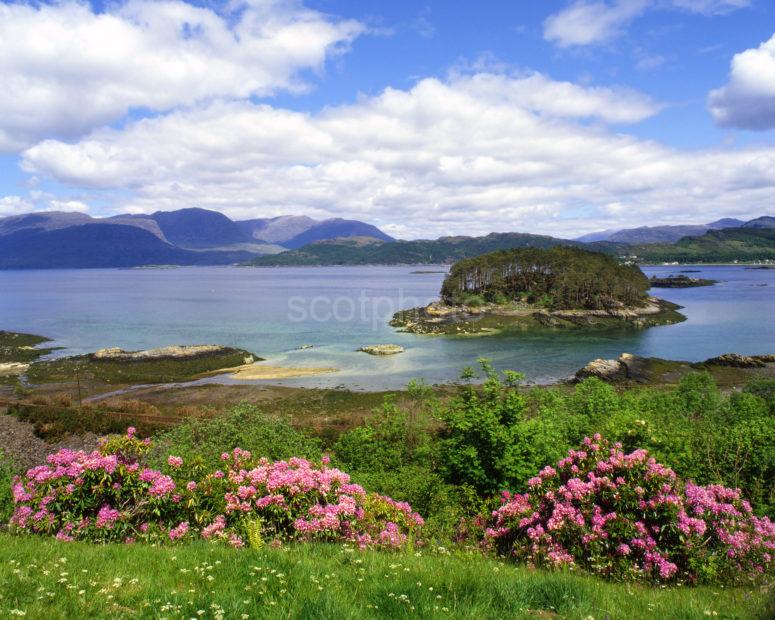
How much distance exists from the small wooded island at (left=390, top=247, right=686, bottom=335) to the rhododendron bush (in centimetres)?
8538

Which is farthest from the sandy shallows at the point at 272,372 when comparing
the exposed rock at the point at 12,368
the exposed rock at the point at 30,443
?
the exposed rock at the point at 12,368

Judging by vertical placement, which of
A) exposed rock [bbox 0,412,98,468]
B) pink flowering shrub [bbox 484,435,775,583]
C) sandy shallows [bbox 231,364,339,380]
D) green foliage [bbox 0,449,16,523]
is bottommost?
sandy shallows [bbox 231,364,339,380]

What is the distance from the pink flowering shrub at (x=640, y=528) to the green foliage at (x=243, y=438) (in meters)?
11.0

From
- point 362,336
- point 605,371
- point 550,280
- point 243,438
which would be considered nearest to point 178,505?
point 243,438

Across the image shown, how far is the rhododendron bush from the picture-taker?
9.45 m

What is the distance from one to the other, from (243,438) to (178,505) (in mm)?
10427

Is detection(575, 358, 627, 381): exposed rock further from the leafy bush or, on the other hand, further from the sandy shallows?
the leafy bush

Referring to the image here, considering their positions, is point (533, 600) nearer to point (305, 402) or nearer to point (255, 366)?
point (305, 402)

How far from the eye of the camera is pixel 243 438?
20281 mm

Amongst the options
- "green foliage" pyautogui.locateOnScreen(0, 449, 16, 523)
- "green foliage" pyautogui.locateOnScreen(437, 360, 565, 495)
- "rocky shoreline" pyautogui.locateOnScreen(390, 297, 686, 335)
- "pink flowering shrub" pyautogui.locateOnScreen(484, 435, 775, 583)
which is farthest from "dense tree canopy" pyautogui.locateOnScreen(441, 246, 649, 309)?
"green foliage" pyautogui.locateOnScreen(0, 449, 16, 523)

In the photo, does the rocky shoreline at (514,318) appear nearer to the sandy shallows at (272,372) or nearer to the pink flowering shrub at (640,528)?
the sandy shallows at (272,372)

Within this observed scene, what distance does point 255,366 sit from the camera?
2672 inches

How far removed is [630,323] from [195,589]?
359 ft

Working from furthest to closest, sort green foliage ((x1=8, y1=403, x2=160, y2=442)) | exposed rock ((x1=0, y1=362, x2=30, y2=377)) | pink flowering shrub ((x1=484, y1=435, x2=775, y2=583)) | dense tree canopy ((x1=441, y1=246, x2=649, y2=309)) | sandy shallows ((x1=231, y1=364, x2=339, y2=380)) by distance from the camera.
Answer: dense tree canopy ((x1=441, y1=246, x2=649, y2=309)) → exposed rock ((x1=0, y1=362, x2=30, y2=377)) → sandy shallows ((x1=231, y1=364, x2=339, y2=380)) → green foliage ((x1=8, y1=403, x2=160, y2=442)) → pink flowering shrub ((x1=484, y1=435, x2=775, y2=583))
